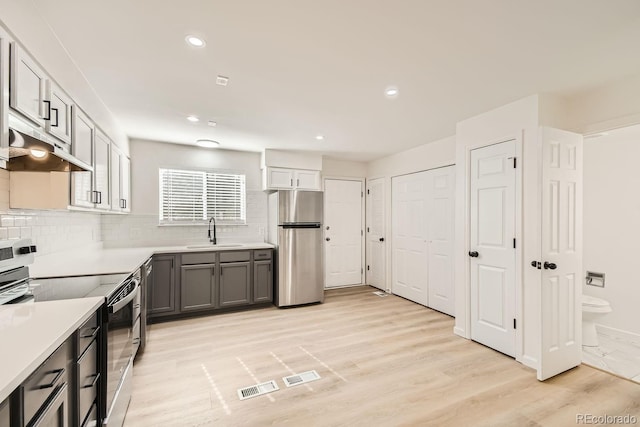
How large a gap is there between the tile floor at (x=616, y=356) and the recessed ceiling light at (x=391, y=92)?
9.93 feet

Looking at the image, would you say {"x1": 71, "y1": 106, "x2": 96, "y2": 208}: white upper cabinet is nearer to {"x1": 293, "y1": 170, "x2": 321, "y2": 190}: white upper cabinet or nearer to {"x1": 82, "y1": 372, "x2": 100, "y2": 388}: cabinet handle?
{"x1": 82, "y1": 372, "x2": 100, "y2": 388}: cabinet handle

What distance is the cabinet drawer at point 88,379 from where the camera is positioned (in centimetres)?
119

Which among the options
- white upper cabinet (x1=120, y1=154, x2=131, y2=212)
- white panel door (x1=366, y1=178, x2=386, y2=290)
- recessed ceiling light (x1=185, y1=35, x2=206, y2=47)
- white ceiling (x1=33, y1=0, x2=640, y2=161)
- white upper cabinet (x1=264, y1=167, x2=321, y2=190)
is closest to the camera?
white ceiling (x1=33, y1=0, x2=640, y2=161)

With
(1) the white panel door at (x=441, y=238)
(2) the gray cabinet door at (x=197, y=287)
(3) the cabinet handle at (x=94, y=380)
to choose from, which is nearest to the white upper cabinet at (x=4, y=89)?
(3) the cabinet handle at (x=94, y=380)

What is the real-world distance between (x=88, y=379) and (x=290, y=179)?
3.61 meters

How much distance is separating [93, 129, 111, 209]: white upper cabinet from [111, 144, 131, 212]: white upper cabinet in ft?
0.54

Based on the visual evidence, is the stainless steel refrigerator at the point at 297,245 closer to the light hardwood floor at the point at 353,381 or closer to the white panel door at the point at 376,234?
the light hardwood floor at the point at 353,381

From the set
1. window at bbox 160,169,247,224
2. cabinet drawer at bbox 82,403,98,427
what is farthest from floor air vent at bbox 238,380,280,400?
window at bbox 160,169,247,224

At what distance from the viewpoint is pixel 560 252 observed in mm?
2424

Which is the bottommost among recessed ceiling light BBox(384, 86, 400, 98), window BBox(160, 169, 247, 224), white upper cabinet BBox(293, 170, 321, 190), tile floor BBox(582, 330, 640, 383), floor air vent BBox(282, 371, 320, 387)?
floor air vent BBox(282, 371, 320, 387)

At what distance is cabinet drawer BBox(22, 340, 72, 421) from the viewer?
81 centimetres

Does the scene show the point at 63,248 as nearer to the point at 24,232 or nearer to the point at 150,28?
the point at 24,232

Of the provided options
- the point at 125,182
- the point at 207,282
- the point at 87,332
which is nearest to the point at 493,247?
the point at 87,332

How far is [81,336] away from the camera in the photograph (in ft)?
3.94
